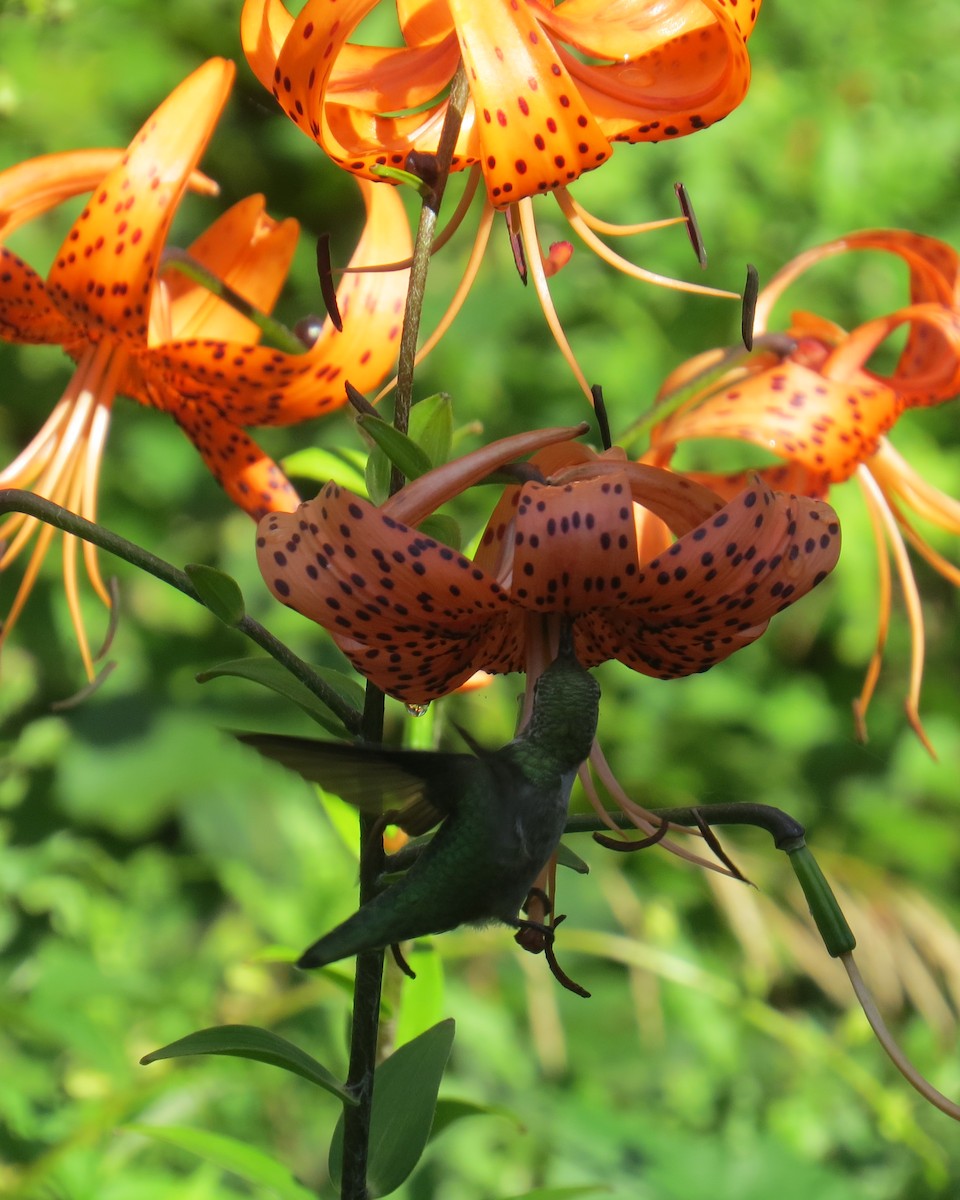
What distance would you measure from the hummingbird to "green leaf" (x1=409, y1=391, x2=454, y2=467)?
0.12 meters

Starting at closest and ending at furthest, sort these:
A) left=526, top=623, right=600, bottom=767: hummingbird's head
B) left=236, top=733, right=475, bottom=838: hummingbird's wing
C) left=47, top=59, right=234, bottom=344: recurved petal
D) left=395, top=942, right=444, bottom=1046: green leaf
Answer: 1. left=236, top=733, right=475, bottom=838: hummingbird's wing
2. left=526, top=623, right=600, bottom=767: hummingbird's head
3. left=47, top=59, right=234, bottom=344: recurved petal
4. left=395, top=942, right=444, bottom=1046: green leaf

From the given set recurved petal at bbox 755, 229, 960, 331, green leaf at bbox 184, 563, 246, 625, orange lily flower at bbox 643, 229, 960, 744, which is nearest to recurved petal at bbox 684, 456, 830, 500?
orange lily flower at bbox 643, 229, 960, 744

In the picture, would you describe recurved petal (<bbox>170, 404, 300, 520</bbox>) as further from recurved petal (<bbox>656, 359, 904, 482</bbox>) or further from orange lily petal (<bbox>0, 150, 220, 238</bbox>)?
recurved petal (<bbox>656, 359, 904, 482</bbox>)

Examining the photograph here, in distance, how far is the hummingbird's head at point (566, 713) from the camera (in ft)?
2.18

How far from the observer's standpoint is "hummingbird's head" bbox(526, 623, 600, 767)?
2.18 ft

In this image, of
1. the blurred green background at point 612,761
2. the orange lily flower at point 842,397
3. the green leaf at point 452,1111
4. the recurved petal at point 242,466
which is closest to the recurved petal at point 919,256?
the orange lily flower at point 842,397

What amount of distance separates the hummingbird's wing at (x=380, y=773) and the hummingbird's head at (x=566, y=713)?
0.04 metres

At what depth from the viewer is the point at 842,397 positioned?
3.14 ft

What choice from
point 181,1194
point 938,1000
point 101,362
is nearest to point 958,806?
point 938,1000

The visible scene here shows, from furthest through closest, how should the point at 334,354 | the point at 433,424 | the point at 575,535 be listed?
the point at 334,354 → the point at 433,424 → the point at 575,535

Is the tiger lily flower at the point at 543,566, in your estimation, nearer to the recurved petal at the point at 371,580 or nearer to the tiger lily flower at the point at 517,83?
the recurved petal at the point at 371,580

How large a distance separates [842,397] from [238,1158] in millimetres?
633

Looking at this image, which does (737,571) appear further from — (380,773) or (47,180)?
(47,180)

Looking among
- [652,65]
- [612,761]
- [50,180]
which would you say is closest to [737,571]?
[652,65]
